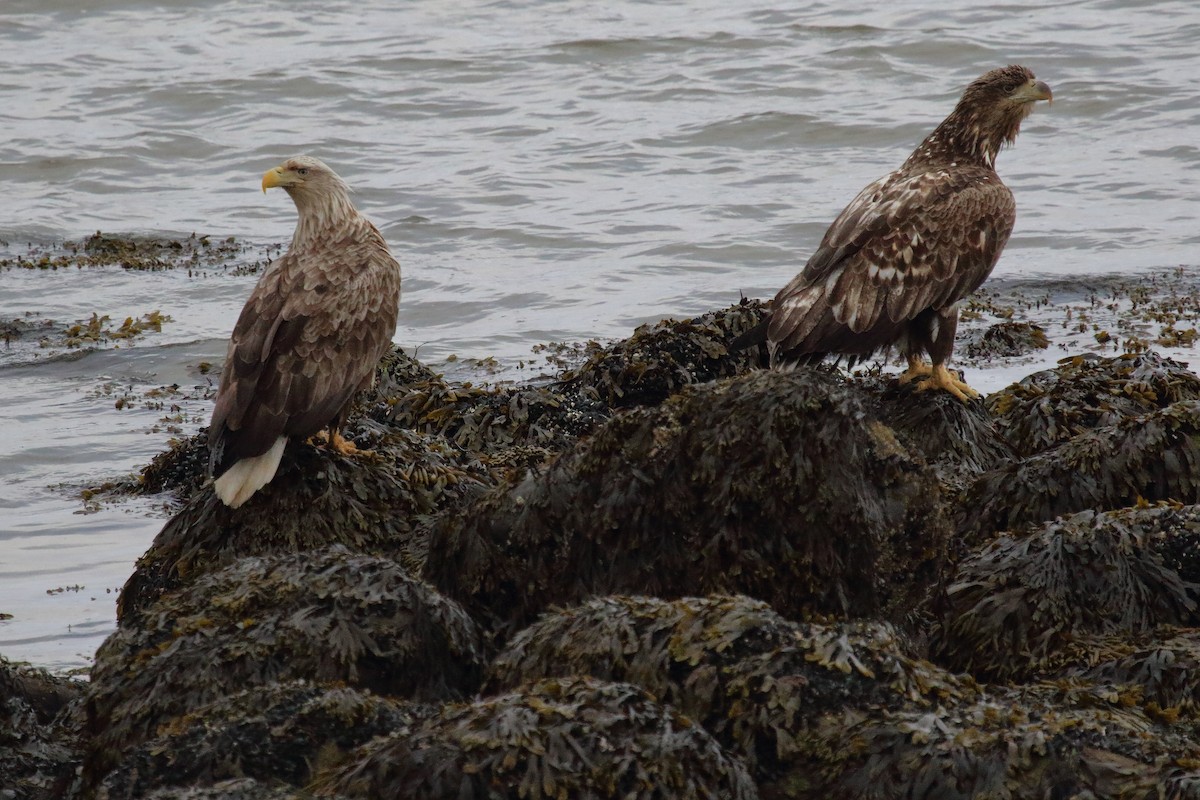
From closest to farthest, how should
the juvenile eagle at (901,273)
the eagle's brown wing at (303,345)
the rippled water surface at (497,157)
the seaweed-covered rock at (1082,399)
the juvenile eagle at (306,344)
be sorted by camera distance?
the juvenile eagle at (306,344), the eagle's brown wing at (303,345), the seaweed-covered rock at (1082,399), the juvenile eagle at (901,273), the rippled water surface at (497,157)

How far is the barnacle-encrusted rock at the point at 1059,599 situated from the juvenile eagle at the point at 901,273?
6.51 feet

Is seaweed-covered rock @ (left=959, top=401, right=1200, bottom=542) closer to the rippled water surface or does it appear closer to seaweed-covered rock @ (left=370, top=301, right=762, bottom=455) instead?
seaweed-covered rock @ (left=370, top=301, right=762, bottom=455)

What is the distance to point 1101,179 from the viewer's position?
1420 cm

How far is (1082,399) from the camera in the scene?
21.2ft

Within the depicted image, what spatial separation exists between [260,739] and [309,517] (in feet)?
6.95

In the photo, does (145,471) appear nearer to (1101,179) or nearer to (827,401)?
(827,401)

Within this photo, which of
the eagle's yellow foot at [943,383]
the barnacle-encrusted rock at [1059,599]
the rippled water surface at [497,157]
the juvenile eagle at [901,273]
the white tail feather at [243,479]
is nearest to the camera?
the barnacle-encrusted rock at [1059,599]

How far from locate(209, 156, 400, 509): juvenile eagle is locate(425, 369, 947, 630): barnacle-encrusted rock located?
3.90 ft

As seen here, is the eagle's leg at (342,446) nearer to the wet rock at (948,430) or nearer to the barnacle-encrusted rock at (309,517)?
the barnacle-encrusted rock at (309,517)

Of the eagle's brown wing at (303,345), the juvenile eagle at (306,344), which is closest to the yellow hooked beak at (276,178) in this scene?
the juvenile eagle at (306,344)

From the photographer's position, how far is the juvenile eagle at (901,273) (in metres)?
6.61

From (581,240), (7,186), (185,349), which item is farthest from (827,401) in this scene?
(7,186)

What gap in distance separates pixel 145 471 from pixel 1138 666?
200 inches

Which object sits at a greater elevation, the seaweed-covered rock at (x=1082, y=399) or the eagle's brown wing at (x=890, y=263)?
the eagle's brown wing at (x=890, y=263)
